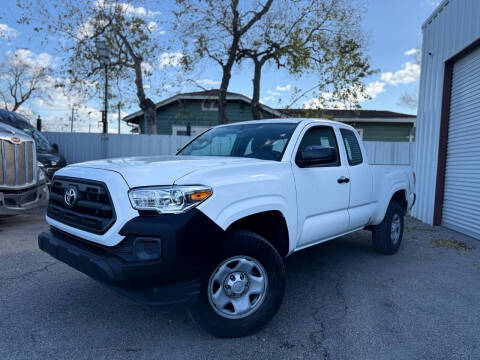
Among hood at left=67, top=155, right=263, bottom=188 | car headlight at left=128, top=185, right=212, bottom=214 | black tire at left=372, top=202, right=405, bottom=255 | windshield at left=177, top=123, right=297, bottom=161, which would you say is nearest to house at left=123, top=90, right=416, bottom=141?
black tire at left=372, top=202, right=405, bottom=255

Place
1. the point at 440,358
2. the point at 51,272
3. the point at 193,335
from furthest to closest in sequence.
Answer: the point at 51,272 → the point at 193,335 → the point at 440,358

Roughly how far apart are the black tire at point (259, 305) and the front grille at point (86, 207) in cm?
85

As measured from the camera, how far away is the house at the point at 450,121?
22.2 ft

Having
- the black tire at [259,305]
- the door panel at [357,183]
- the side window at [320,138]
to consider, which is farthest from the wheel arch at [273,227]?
the door panel at [357,183]

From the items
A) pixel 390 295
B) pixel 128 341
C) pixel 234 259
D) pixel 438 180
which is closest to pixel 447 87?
pixel 438 180

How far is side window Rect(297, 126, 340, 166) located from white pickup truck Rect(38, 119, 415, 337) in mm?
39

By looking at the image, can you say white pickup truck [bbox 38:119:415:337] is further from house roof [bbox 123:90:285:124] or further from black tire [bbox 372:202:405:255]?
house roof [bbox 123:90:285:124]

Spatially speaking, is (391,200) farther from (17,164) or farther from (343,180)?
(17,164)

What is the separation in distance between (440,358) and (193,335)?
190 cm

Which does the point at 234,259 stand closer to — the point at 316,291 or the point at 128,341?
the point at 128,341

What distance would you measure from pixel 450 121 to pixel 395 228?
13.2 feet

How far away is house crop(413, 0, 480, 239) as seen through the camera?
22.2ft

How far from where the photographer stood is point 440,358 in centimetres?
253

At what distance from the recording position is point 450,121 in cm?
775
